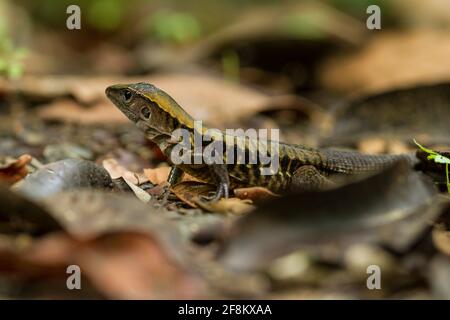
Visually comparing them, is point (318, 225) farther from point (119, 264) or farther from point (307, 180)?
point (307, 180)

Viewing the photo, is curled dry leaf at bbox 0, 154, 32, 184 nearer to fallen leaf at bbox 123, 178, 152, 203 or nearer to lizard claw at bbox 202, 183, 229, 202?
fallen leaf at bbox 123, 178, 152, 203

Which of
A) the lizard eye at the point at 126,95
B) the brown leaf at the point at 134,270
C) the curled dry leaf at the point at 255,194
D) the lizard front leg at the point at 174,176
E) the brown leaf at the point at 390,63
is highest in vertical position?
the brown leaf at the point at 390,63

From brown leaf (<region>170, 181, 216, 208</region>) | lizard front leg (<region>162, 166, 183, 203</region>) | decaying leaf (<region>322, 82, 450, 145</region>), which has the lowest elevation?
brown leaf (<region>170, 181, 216, 208</region>)

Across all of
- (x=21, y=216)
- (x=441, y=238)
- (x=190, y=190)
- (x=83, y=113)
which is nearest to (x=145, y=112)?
(x=190, y=190)

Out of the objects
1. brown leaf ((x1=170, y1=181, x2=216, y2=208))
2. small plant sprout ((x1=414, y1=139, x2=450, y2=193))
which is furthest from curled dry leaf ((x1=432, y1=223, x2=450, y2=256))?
brown leaf ((x1=170, y1=181, x2=216, y2=208))

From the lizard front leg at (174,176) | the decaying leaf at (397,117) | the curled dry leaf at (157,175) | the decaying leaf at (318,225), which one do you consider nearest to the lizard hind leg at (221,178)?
the lizard front leg at (174,176)

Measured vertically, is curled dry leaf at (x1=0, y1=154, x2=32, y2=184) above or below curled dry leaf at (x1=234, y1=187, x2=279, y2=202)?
above

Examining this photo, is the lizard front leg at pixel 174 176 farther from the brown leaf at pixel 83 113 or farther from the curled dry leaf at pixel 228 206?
the brown leaf at pixel 83 113
